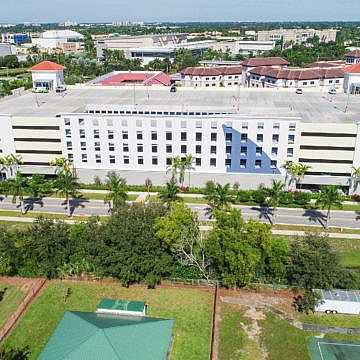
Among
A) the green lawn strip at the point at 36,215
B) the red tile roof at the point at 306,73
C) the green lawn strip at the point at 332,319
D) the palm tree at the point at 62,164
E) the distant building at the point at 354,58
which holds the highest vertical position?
the distant building at the point at 354,58

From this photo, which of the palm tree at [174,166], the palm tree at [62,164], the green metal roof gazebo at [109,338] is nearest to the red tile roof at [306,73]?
the palm tree at [174,166]

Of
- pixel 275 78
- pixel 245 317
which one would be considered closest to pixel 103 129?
pixel 245 317

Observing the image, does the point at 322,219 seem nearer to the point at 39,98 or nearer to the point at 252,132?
the point at 252,132

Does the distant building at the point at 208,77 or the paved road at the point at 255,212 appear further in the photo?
the distant building at the point at 208,77

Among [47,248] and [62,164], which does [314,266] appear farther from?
[62,164]

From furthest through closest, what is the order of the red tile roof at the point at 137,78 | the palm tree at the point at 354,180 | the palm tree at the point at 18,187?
the red tile roof at the point at 137,78, the palm tree at the point at 354,180, the palm tree at the point at 18,187

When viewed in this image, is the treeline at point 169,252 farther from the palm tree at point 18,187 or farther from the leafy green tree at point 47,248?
the palm tree at point 18,187

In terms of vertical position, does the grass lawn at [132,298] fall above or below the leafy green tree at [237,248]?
below
